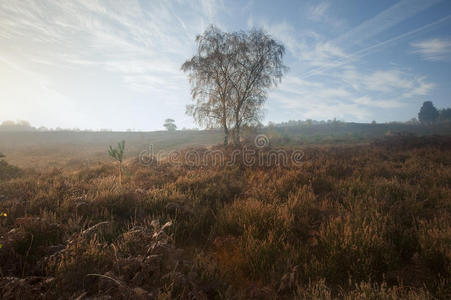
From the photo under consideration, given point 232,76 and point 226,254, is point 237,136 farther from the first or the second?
point 226,254

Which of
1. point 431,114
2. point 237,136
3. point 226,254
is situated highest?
point 431,114

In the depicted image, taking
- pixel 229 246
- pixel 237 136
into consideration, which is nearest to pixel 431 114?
pixel 237 136

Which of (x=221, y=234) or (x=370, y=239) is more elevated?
(x=370, y=239)

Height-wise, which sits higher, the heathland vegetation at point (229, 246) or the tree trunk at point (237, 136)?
the tree trunk at point (237, 136)

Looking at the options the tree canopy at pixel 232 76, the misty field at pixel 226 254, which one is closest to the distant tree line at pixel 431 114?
the tree canopy at pixel 232 76

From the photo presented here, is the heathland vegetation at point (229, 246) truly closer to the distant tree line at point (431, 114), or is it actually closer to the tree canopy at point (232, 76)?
the tree canopy at point (232, 76)

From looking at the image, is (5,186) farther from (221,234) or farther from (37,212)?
(221,234)

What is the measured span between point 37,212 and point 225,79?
641 inches

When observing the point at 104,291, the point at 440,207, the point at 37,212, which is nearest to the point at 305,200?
the point at 440,207

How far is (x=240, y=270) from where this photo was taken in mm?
2645

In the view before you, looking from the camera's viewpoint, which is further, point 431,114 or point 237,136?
point 431,114

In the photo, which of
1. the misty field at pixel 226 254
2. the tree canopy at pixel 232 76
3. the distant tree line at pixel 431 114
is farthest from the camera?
the distant tree line at pixel 431 114

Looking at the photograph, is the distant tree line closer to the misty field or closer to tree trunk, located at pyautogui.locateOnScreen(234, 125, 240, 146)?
tree trunk, located at pyautogui.locateOnScreen(234, 125, 240, 146)

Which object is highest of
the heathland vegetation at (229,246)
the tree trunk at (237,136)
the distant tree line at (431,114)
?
the distant tree line at (431,114)
